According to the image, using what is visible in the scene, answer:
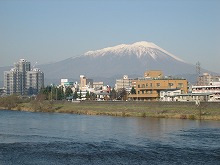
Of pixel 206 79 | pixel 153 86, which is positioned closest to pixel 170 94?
pixel 153 86

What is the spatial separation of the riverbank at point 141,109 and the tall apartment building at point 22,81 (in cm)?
10905

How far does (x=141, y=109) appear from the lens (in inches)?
1953

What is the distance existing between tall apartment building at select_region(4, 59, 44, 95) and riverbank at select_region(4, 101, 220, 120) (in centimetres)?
10905

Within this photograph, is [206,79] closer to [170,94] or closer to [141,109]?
[170,94]

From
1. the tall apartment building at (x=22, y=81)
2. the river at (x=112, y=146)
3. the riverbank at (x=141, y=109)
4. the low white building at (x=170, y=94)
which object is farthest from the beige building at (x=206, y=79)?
the tall apartment building at (x=22, y=81)

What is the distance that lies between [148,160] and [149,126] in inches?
588

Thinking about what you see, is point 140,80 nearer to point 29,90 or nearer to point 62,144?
point 62,144

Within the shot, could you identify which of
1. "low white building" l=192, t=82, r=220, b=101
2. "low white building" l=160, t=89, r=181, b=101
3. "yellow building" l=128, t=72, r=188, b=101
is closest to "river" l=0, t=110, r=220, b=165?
"low white building" l=192, t=82, r=220, b=101

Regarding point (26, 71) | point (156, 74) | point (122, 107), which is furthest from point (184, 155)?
point (26, 71)

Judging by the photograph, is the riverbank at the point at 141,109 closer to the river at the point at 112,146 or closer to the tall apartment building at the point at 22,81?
the river at the point at 112,146

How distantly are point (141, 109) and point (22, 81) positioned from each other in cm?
13531

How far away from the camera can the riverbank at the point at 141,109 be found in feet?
136

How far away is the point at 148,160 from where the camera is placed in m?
18.6

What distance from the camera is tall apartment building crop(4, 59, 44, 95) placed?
174 metres
